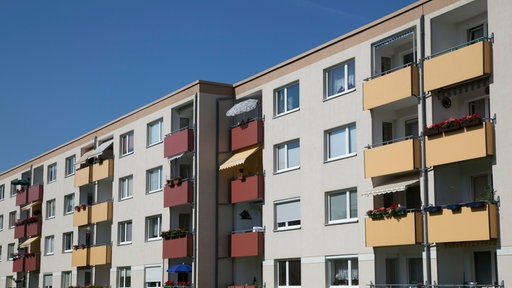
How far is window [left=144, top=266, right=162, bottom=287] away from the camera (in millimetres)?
46906

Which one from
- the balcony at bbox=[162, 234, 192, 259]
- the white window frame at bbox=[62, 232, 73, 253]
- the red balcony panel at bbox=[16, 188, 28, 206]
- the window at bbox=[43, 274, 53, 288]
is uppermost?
the red balcony panel at bbox=[16, 188, 28, 206]

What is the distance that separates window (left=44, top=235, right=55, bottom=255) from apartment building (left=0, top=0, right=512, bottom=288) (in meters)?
8.31

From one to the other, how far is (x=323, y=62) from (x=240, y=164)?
24.1 ft

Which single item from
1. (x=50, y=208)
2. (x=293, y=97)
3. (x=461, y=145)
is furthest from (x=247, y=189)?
(x=50, y=208)

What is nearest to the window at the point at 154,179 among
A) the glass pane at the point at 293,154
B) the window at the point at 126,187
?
the window at the point at 126,187

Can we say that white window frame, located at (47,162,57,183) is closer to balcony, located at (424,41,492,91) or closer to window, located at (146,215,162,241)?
window, located at (146,215,162,241)

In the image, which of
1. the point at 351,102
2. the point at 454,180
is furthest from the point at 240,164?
the point at 454,180

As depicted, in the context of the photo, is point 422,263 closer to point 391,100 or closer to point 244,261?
point 391,100

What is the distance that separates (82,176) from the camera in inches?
2263

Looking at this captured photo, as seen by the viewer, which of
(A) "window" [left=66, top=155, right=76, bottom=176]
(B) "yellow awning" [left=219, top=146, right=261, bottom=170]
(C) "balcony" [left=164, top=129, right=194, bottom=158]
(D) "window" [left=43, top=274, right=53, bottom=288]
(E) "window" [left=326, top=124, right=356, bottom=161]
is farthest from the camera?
(D) "window" [left=43, top=274, right=53, bottom=288]

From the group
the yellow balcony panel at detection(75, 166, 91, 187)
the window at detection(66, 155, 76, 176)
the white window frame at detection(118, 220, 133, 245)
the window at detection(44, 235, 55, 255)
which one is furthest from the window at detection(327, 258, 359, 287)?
the window at detection(44, 235, 55, 255)

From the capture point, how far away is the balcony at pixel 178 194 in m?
43.6

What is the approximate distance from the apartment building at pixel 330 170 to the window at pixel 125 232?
0.12 metres

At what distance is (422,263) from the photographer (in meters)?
32.2
